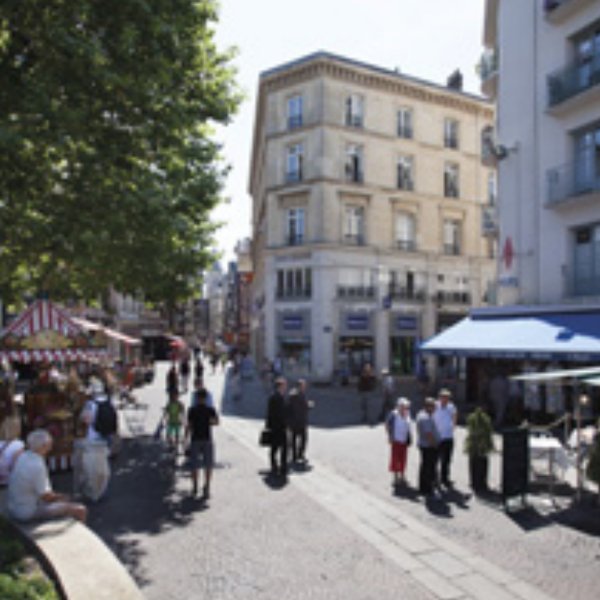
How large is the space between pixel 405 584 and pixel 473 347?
41.5ft

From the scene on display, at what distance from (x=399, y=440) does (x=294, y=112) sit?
29.9m

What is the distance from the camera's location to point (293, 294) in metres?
36.1

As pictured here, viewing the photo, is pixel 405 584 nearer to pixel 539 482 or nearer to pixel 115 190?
pixel 539 482

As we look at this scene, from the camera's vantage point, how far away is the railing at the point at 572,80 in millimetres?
17484

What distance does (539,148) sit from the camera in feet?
64.1

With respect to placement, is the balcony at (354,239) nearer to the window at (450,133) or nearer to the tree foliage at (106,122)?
the window at (450,133)

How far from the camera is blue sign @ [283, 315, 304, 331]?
1399 inches

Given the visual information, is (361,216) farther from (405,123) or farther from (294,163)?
(405,123)

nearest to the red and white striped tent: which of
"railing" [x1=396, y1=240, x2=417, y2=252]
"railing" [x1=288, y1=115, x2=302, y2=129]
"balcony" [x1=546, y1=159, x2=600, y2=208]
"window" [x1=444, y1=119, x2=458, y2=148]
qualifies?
"balcony" [x1=546, y1=159, x2=600, y2=208]

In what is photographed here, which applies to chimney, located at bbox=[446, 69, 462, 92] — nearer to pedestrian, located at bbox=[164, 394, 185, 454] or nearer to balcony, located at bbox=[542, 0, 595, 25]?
balcony, located at bbox=[542, 0, 595, 25]

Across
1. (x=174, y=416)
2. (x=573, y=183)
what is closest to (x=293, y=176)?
(x=573, y=183)

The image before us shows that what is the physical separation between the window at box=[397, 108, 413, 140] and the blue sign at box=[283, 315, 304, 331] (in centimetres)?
1356

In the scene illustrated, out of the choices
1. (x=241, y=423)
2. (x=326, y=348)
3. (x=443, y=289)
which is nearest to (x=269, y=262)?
(x=326, y=348)

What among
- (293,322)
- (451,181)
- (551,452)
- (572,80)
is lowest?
(551,452)
